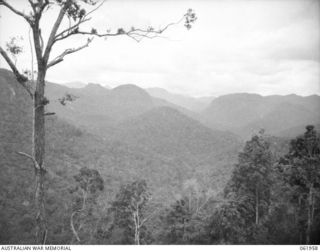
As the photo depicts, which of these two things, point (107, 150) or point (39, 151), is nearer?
point (39, 151)

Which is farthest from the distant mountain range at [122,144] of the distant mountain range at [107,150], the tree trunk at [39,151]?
the tree trunk at [39,151]

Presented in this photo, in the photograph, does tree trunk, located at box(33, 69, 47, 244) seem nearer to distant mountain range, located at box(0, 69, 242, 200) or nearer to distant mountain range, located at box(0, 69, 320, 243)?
distant mountain range, located at box(0, 69, 320, 243)

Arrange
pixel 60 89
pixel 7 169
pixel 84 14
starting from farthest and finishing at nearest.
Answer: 1. pixel 60 89
2. pixel 7 169
3. pixel 84 14

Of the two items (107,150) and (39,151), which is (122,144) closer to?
(107,150)

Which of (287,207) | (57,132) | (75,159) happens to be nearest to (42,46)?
(287,207)

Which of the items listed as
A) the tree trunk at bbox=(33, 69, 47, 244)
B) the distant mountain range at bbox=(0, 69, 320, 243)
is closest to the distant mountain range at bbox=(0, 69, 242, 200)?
the distant mountain range at bbox=(0, 69, 320, 243)

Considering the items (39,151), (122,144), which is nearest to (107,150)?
(122,144)

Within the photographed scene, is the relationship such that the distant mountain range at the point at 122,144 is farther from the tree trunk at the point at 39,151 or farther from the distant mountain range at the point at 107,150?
the tree trunk at the point at 39,151

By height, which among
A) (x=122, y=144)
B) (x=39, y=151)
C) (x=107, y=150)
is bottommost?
(x=107, y=150)

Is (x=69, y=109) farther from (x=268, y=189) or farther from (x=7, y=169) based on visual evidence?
(x=268, y=189)

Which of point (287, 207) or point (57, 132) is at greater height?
point (57, 132)

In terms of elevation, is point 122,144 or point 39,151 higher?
point 122,144
